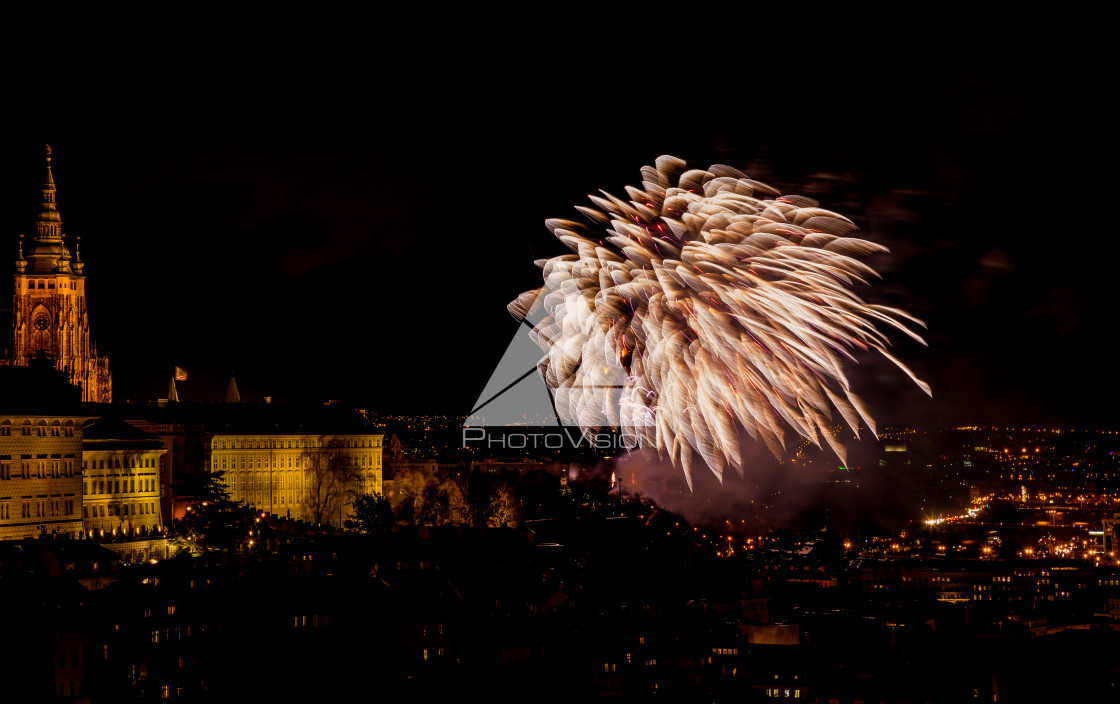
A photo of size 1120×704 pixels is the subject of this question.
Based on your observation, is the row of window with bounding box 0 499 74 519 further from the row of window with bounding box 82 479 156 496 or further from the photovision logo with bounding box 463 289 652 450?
the photovision logo with bounding box 463 289 652 450

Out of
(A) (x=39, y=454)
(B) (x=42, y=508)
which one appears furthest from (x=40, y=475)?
(B) (x=42, y=508)

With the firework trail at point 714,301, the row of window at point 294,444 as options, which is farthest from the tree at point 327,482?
the firework trail at point 714,301

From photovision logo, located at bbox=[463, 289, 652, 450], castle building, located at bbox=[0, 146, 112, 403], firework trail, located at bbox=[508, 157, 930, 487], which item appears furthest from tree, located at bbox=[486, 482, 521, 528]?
firework trail, located at bbox=[508, 157, 930, 487]

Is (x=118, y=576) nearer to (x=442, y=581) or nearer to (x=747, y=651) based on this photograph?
(x=442, y=581)

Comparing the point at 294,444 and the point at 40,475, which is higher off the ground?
the point at 294,444

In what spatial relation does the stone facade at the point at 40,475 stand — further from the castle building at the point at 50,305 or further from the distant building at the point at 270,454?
the castle building at the point at 50,305

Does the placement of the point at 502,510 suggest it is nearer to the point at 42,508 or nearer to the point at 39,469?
the point at 42,508
